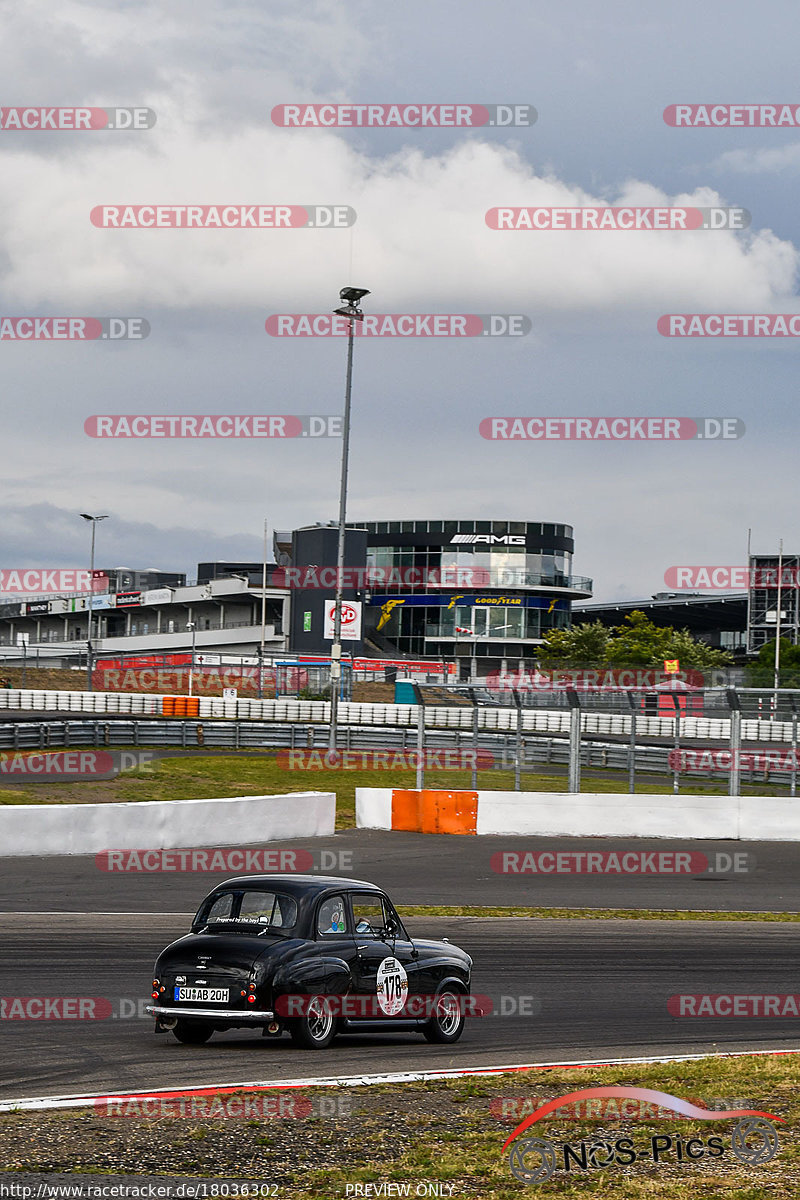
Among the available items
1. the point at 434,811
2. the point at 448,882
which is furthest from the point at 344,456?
the point at 448,882

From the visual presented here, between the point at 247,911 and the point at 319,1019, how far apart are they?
93 centimetres

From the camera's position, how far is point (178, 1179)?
Result: 609 cm

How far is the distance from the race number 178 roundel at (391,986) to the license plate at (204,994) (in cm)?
126

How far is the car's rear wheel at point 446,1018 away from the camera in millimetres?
10305

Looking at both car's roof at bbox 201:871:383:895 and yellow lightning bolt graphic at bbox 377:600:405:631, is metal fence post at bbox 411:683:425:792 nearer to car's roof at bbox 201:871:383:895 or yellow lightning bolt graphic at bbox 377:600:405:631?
car's roof at bbox 201:871:383:895

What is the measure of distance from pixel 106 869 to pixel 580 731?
10.1 m

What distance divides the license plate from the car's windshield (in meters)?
0.56

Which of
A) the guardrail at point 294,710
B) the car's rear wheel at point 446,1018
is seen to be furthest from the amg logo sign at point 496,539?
the car's rear wheel at point 446,1018

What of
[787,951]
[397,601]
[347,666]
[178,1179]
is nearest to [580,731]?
[787,951]
